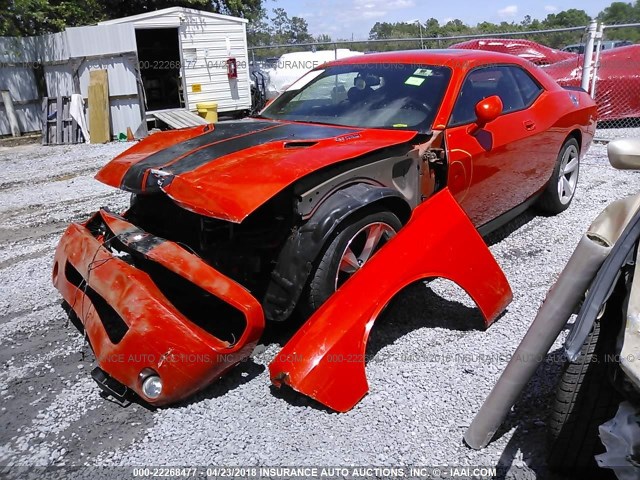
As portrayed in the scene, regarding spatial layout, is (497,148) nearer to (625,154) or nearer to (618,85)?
(625,154)

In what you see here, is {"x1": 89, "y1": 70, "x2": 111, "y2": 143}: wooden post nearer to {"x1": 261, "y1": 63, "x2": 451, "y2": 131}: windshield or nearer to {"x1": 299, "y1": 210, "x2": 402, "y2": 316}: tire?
{"x1": 261, "y1": 63, "x2": 451, "y2": 131}: windshield

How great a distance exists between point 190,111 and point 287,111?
9781 mm

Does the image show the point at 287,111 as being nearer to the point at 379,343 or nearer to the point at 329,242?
the point at 329,242

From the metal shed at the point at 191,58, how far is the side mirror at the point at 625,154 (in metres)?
12.1

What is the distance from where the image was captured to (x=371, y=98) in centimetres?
384

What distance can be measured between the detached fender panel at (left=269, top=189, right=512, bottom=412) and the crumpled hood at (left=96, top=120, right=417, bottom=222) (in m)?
0.56

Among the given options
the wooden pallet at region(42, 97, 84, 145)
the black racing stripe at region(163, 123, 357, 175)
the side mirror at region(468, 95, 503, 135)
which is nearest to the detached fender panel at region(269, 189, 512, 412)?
the side mirror at region(468, 95, 503, 135)

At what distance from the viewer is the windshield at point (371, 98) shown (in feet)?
11.9

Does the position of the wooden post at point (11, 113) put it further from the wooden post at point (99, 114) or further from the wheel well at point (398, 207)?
the wheel well at point (398, 207)

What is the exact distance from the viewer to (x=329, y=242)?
9.24 feet

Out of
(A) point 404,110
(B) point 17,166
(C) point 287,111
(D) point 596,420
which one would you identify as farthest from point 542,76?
(B) point 17,166

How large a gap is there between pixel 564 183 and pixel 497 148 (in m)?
1.80

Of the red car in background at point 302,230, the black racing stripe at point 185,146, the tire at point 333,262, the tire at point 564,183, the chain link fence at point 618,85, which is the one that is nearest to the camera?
the red car in background at point 302,230

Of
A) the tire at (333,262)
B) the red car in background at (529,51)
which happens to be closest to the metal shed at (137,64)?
the red car in background at (529,51)
